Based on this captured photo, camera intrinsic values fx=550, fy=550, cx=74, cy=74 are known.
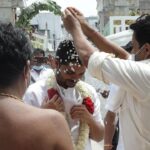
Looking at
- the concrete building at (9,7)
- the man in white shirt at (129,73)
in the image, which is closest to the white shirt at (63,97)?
the man in white shirt at (129,73)

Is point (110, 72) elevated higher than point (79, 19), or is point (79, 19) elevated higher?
point (79, 19)

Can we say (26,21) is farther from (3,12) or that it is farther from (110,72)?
(110,72)

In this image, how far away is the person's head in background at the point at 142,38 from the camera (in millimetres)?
3371

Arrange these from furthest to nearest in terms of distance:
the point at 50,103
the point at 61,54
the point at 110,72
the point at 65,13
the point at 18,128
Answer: the point at 61,54 → the point at 50,103 → the point at 65,13 → the point at 110,72 → the point at 18,128

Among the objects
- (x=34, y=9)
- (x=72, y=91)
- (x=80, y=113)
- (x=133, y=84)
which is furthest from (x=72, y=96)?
(x=34, y=9)

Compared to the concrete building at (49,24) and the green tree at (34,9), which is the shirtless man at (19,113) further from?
the concrete building at (49,24)

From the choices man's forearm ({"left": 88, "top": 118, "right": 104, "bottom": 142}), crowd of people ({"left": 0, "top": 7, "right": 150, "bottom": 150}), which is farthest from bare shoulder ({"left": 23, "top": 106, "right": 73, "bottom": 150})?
man's forearm ({"left": 88, "top": 118, "right": 104, "bottom": 142})

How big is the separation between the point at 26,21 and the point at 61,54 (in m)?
16.5

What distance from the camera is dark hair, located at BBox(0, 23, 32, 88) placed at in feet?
8.45

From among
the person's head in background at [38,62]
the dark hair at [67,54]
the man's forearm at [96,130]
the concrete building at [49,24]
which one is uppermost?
the dark hair at [67,54]

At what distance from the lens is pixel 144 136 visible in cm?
330

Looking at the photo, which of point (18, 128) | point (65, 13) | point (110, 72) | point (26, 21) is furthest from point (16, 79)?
point (26, 21)

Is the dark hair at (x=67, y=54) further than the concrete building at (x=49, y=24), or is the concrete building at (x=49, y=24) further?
the concrete building at (x=49, y=24)

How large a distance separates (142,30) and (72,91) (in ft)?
2.65
